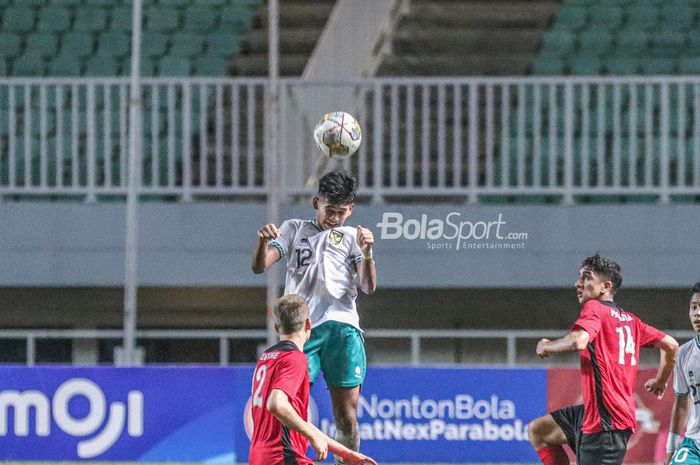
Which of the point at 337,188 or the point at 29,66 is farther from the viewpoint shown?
the point at 29,66

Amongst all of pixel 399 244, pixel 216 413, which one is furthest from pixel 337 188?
pixel 399 244

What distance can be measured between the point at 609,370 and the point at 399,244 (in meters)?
6.87

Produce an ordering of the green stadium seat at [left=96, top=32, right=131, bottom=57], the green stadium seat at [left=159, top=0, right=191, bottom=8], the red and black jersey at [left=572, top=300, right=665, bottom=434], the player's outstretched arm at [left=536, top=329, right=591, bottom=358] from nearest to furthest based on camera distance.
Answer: the player's outstretched arm at [left=536, top=329, right=591, bottom=358], the red and black jersey at [left=572, top=300, right=665, bottom=434], the green stadium seat at [left=96, top=32, right=131, bottom=57], the green stadium seat at [left=159, top=0, right=191, bottom=8]

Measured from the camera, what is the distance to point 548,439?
294 inches

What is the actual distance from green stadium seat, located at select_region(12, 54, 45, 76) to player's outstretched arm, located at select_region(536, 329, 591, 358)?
10094 mm

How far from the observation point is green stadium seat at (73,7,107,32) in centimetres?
1572

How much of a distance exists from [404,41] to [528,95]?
1768 mm

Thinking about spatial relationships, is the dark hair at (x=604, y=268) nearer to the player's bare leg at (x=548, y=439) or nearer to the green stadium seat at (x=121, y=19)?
the player's bare leg at (x=548, y=439)

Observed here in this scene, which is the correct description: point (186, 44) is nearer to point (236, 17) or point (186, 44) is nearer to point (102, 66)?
point (236, 17)

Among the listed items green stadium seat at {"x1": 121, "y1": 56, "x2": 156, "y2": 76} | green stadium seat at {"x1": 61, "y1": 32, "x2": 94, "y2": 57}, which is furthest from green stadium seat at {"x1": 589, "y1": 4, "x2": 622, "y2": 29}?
green stadium seat at {"x1": 61, "y1": 32, "x2": 94, "y2": 57}

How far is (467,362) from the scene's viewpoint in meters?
14.5

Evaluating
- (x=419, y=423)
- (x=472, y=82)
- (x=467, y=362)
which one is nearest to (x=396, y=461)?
(x=419, y=423)

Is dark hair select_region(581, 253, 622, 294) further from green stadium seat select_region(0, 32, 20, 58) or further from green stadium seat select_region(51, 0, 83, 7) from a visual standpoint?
green stadium seat select_region(51, 0, 83, 7)

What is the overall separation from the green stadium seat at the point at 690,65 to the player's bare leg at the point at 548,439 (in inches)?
336
